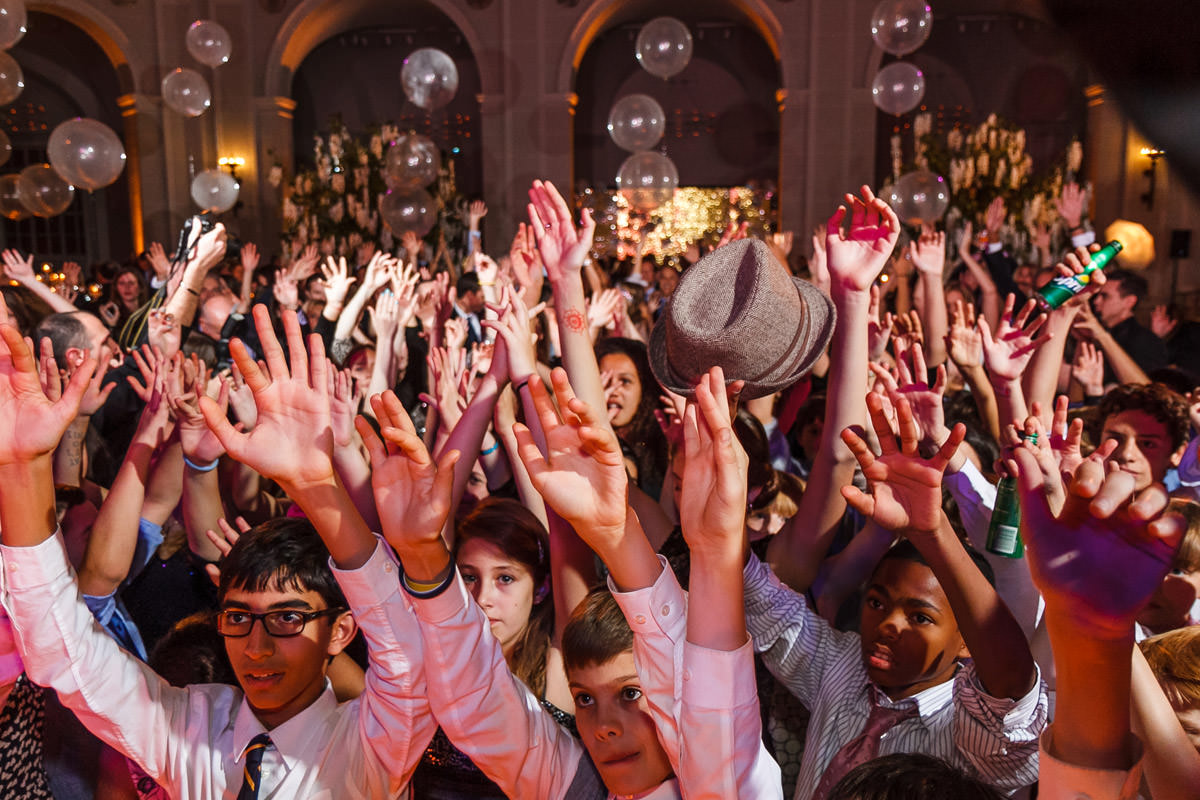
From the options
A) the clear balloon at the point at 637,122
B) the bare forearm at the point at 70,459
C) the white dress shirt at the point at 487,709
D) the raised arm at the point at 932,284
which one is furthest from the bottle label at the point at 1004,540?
the clear balloon at the point at 637,122

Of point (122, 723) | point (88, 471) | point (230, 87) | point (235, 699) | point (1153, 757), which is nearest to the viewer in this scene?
point (1153, 757)

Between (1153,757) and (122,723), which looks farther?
(122,723)

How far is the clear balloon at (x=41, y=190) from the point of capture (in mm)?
6809

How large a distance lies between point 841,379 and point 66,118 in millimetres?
14865

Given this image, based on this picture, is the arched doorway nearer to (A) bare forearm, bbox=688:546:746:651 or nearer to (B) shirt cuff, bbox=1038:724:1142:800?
(A) bare forearm, bbox=688:546:746:651

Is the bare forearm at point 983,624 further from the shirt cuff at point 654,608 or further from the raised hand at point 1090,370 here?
the raised hand at point 1090,370

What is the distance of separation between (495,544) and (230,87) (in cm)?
1217

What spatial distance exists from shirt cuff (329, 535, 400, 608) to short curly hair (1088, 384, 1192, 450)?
2.28 meters

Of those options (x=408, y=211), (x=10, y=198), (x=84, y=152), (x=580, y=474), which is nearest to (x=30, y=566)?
(x=580, y=474)

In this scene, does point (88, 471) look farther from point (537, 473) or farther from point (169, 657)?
point (537, 473)

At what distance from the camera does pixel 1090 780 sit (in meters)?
0.98

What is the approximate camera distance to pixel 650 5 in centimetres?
1277

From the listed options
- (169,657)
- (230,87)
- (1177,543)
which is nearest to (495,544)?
(169,657)

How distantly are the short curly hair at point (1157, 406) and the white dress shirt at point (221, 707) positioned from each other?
2.29m
